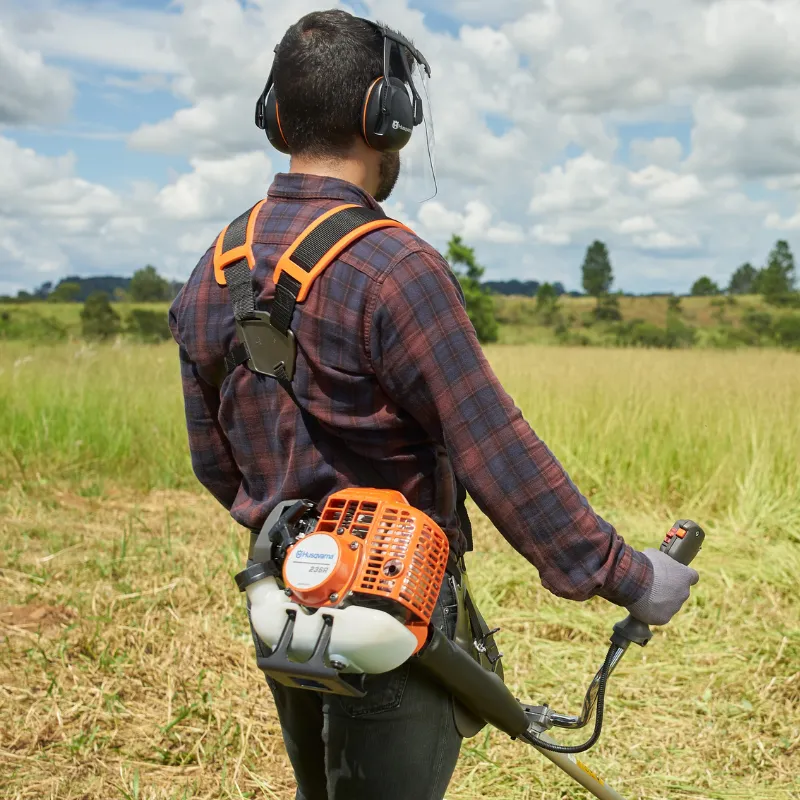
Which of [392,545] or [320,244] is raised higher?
[320,244]

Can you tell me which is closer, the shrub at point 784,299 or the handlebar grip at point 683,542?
the handlebar grip at point 683,542

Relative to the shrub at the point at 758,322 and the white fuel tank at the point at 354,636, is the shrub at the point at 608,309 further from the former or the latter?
the white fuel tank at the point at 354,636

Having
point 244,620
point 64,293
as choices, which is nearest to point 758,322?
point 64,293

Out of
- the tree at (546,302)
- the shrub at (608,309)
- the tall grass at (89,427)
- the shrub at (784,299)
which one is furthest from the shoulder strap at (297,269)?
the shrub at (608,309)

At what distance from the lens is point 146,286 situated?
167ft

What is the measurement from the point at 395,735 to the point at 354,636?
1.01 ft

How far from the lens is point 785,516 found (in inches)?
221

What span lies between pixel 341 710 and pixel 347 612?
30cm

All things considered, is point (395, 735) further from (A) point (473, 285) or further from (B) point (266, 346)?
(A) point (473, 285)

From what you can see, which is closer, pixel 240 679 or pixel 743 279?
pixel 240 679

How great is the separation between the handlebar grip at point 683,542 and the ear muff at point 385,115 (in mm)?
919

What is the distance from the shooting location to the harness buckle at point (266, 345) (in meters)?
1.47

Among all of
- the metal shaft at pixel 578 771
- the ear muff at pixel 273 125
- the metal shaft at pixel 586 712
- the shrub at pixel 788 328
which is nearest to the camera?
the ear muff at pixel 273 125

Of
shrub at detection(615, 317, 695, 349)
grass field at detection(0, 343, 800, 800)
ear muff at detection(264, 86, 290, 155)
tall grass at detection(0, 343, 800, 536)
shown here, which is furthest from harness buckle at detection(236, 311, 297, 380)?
shrub at detection(615, 317, 695, 349)
